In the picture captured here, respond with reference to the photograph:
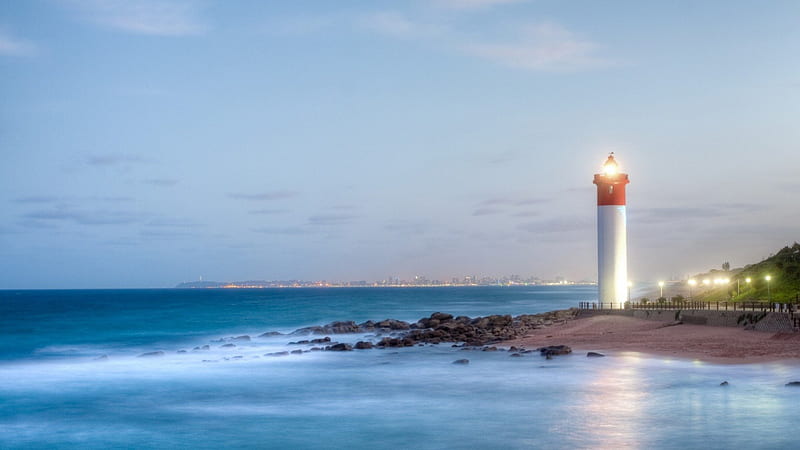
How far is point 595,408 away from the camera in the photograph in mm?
21188

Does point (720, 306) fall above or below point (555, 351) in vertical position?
above

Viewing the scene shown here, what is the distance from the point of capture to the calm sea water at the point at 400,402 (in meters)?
18.4

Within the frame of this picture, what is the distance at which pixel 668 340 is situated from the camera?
114 ft

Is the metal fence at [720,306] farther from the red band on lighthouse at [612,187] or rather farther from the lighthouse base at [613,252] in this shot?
the red band on lighthouse at [612,187]

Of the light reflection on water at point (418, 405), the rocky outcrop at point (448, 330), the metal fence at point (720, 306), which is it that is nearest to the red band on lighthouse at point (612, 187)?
the metal fence at point (720, 306)

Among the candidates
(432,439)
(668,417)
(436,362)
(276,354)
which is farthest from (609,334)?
(432,439)

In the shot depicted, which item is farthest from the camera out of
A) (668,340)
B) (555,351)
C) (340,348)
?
(340,348)

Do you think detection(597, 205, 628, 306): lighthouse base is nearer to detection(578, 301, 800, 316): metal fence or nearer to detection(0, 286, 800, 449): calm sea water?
detection(578, 301, 800, 316): metal fence

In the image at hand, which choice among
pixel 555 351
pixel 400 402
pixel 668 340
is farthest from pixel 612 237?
pixel 400 402

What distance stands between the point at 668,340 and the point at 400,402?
16416mm

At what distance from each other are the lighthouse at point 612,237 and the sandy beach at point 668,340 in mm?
2198

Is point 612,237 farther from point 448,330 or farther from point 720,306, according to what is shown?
point 448,330

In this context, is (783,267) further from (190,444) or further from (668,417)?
(190,444)

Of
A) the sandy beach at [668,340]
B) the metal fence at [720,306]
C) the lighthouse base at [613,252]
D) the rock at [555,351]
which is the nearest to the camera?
the sandy beach at [668,340]
